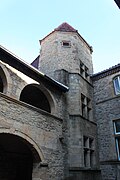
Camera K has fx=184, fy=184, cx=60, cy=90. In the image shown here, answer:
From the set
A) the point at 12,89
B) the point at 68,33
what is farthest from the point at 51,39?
the point at 12,89

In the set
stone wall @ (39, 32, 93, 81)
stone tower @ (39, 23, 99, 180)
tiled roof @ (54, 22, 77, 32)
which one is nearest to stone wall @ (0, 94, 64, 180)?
stone tower @ (39, 23, 99, 180)

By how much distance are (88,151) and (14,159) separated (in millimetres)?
3444

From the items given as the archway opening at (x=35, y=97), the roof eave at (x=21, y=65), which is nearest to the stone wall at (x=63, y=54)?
the archway opening at (x=35, y=97)

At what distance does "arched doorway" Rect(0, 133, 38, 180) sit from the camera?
309 inches

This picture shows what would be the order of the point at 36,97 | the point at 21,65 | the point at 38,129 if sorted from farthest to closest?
the point at 36,97, the point at 21,65, the point at 38,129

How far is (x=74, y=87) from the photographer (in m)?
9.30

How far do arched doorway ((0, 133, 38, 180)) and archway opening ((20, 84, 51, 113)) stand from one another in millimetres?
1931

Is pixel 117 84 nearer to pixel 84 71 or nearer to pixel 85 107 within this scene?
pixel 84 71

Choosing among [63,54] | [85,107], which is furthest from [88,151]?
[63,54]

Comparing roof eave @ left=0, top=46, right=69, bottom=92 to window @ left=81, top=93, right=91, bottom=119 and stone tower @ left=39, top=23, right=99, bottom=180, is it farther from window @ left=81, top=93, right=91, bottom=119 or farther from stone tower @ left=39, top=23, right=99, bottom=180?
window @ left=81, top=93, right=91, bottom=119

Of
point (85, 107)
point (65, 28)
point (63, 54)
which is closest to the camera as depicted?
point (85, 107)

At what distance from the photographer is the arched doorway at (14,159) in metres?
7.85

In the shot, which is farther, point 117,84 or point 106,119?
point 117,84

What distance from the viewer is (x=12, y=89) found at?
6109 millimetres
